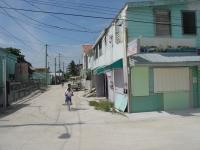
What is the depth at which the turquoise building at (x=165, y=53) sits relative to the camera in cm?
1037

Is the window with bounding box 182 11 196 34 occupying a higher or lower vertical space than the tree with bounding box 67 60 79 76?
lower

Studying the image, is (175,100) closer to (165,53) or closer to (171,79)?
(171,79)

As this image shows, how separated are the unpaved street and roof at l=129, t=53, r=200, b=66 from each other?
8.36 feet

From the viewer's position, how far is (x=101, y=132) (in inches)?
277

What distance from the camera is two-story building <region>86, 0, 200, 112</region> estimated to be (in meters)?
10.3

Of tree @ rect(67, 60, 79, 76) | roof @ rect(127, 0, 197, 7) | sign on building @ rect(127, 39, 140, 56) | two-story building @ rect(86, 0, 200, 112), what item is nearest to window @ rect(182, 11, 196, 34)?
two-story building @ rect(86, 0, 200, 112)

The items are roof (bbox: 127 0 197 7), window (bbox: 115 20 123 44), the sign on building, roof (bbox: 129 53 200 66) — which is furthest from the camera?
window (bbox: 115 20 123 44)

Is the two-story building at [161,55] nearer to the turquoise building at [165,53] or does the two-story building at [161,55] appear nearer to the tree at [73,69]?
the turquoise building at [165,53]

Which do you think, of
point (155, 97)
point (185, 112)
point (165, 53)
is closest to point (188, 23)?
point (165, 53)

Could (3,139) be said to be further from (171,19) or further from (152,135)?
(171,19)

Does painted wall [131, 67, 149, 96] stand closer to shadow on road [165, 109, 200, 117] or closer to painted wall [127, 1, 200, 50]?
painted wall [127, 1, 200, 50]

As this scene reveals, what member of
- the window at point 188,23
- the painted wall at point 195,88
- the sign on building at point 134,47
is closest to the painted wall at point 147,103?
the painted wall at point 195,88

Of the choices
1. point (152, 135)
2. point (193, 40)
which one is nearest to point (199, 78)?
point (193, 40)

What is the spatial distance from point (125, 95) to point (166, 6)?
5.52 metres
